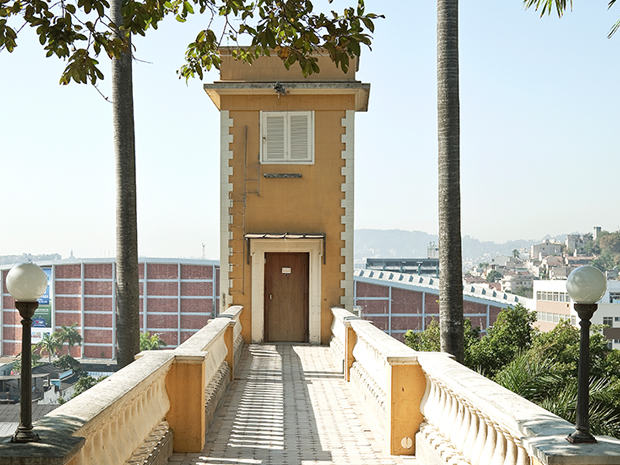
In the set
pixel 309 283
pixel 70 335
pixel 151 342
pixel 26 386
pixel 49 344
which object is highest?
pixel 26 386

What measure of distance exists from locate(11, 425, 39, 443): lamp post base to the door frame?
12103 millimetres

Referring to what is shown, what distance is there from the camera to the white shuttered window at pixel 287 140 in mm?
15641

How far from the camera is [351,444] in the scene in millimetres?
7102

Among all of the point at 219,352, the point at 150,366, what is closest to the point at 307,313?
the point at 219,352

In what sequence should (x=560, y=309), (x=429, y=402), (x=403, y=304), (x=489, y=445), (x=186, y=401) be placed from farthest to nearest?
(x=403, y=304)
(x=560, y=309)
(x=186, y=401)
(x=429, y=402)
(x=489, y=445)

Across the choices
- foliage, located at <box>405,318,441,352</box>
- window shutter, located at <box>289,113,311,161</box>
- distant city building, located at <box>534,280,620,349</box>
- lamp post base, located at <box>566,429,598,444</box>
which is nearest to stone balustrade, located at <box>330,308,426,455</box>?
lamp post base, located at <box>566,429,598,444</box>

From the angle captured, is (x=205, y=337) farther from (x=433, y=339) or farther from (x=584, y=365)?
(x=433, y=339)

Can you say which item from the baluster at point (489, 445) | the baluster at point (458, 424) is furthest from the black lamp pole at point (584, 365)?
the baluster at point (458, 424)

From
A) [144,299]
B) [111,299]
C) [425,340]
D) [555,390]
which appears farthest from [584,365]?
[111,299]

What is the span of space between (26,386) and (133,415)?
1580 mm

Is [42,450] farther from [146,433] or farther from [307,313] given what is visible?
[307,313]

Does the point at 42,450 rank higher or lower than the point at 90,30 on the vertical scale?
lower

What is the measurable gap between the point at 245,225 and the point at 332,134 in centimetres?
326

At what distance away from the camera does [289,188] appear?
1565 cm
